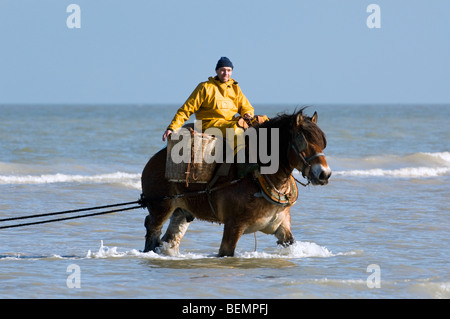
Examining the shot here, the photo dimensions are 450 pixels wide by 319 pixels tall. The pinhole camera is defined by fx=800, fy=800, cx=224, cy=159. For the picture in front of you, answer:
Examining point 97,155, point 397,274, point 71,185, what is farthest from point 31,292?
point 97,155

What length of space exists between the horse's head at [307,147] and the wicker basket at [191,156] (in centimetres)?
91

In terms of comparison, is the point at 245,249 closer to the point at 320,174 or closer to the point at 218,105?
the point at 218,105

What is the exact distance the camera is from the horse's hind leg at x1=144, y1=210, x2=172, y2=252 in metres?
8.66

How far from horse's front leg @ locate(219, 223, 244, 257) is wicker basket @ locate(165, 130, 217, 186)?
549 mm

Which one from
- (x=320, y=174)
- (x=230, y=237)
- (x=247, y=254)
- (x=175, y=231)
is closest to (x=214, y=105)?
(x=230, y=237)

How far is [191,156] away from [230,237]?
904 mm

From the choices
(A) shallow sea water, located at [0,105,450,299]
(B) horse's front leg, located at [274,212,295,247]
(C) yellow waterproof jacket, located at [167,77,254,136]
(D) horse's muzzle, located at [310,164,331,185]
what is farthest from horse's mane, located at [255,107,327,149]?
(A) shallow sea water, located at [0,105,450,299]

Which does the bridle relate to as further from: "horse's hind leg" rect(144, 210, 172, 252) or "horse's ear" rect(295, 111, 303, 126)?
"horse's hind leg" rect(144, 210, 172, 252)

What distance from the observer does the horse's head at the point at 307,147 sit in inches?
291

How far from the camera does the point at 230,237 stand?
805 centimetres

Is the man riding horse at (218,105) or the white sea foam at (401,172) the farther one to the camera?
the white sea foam at (401,172)
